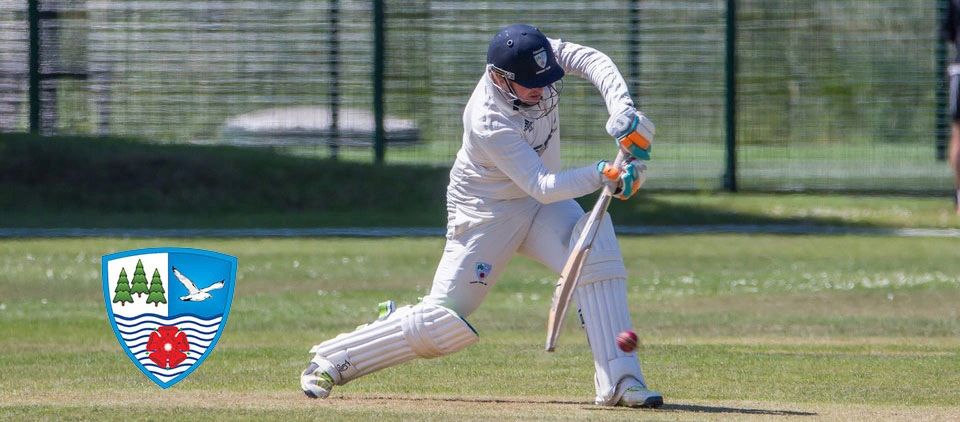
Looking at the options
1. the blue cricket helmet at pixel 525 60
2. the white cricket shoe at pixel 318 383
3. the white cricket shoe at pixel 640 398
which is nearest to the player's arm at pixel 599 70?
the blue cricket helmet at pixel 525 60

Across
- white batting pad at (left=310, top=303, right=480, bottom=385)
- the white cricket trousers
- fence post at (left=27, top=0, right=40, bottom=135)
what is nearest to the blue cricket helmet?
the white cricket trousers

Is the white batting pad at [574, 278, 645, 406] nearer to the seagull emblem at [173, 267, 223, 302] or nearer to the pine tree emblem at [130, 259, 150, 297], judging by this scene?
the seagull emblem at [173, 267, 223, 302]

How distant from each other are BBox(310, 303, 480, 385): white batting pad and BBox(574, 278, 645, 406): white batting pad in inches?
21.2

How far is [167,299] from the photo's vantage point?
6.86 metres

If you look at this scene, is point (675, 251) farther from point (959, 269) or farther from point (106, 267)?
point (106, 267)

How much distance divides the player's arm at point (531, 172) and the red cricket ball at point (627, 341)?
61 centimetres

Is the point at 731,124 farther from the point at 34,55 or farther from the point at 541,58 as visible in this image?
the point at 541,58

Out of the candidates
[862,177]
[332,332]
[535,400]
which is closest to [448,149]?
[862,177]

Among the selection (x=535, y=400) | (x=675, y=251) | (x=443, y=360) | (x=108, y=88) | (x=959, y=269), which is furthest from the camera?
(x=108, y=88)

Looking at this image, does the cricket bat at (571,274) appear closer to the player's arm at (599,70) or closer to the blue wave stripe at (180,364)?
the player's arm at (599,70)

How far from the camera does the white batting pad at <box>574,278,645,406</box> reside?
7.00 meters

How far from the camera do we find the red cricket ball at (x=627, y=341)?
22.9 feet

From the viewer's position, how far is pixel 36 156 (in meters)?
18.7

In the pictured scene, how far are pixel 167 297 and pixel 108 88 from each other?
1362cm
